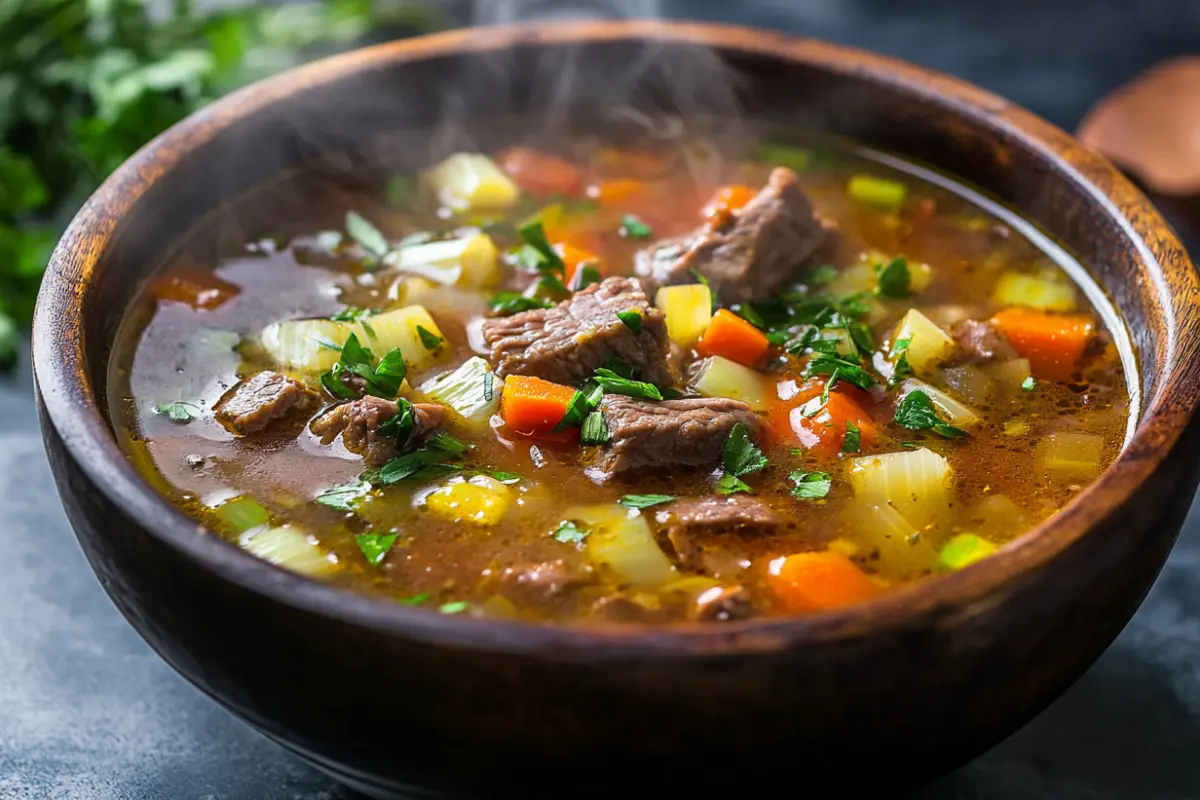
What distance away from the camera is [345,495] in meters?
3.02

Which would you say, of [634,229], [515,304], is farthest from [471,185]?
[515,304]

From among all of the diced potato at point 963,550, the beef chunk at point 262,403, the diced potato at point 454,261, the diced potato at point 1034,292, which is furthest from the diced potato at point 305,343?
the diced potato at point 1034,292

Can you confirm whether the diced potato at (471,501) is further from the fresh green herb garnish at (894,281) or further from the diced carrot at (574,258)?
the fresh green herb garnish at (894,281)

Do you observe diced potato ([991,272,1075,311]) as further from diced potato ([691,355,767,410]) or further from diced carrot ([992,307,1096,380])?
diced potato ([691,355,767,410])

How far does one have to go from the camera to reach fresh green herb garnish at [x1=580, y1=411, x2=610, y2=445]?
10.3 ft

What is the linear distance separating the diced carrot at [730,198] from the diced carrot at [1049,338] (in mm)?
904

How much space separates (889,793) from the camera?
2615 millimetres

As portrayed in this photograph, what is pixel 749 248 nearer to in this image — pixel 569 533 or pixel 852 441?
pixel 852 441

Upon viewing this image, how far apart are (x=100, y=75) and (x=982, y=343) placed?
3539mm

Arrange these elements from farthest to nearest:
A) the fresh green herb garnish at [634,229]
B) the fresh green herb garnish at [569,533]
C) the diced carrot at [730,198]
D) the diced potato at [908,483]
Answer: the diced carrot at [730,198] < the fresh green herb garnish at [634,229] < the diced potato at [908,483] < the fresh green herb garnish at [569,533]

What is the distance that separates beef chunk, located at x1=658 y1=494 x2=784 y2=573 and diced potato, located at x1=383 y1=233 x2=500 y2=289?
1148 mm

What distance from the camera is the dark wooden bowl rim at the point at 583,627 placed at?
2.19m

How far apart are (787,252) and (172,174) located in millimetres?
1734

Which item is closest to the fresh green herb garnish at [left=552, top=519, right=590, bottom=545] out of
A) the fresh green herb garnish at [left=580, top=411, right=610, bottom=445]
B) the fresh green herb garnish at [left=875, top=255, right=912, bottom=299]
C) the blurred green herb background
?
Result: the fresh green herb garnish at [left=580, top=411, right=610, bottom=445]
